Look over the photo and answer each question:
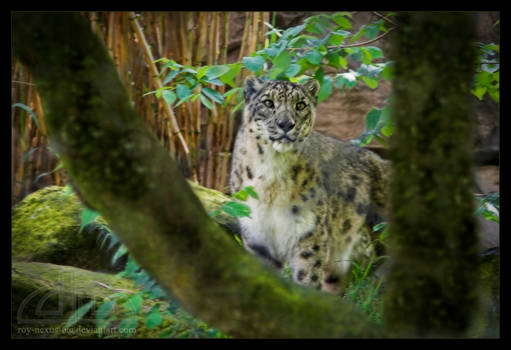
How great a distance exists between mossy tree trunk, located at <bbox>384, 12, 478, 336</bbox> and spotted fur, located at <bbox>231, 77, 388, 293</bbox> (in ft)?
5.94

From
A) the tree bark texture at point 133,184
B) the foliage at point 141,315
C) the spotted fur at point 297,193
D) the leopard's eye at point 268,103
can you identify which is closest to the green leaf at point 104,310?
the foliage at point 141,315

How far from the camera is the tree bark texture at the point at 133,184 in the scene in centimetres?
165

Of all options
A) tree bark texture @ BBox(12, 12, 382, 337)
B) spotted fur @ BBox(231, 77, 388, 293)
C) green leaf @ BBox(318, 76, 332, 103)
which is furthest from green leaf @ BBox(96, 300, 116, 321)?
green leaf @ BBox(318, 76, 332, 103)

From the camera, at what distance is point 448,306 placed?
1.69 metres

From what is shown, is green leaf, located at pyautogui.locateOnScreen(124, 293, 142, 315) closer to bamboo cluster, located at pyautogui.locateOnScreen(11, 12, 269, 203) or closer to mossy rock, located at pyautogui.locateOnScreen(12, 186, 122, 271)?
mossy rock, located at pyautogui.locateOnScreen(12, 186, 122, 271)

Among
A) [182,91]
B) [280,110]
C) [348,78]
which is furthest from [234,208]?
[280,110]

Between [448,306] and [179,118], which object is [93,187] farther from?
[179,118]

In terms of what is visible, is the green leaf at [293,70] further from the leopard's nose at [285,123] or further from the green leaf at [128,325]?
the green leaf at [128,325]

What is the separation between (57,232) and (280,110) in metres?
1.71

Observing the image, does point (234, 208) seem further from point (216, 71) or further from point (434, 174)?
point (434, 174)


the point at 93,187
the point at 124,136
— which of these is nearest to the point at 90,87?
the point at 124,136

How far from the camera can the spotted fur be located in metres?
3.60
